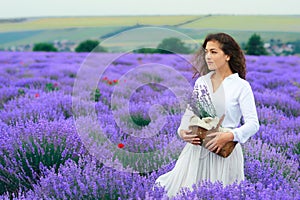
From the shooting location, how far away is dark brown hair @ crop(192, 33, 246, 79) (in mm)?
2541

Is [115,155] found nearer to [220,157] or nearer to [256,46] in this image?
[220,157]

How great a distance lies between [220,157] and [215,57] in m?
0.60

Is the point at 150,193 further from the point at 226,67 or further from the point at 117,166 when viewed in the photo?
the point at 226,67

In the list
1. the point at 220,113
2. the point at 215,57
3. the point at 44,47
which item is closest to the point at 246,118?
the point at 220,113

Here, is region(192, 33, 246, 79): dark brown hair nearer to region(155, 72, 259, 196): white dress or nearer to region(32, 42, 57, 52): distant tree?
region(155, 72, 259, 196): white dress

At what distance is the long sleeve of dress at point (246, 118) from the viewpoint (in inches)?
91.5

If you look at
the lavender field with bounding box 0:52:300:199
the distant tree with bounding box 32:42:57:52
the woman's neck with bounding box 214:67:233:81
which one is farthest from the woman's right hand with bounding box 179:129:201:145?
the distant tree with bounding box 32:42:57:52

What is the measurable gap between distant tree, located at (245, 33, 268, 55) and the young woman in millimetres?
18500

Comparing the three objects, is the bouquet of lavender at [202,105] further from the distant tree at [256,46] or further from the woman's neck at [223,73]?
the distant tree at [256,46]

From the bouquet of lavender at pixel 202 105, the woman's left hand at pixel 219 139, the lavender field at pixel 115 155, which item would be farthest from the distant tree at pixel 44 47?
the woman's left hand at pixel 219 139

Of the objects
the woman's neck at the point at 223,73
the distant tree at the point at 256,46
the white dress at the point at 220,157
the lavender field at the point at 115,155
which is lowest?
the distant tree at the point at 256,46

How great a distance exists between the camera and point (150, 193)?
7.98ft

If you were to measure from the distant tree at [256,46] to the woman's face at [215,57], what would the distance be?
60.8 ft

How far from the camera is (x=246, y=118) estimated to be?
2.38 m
